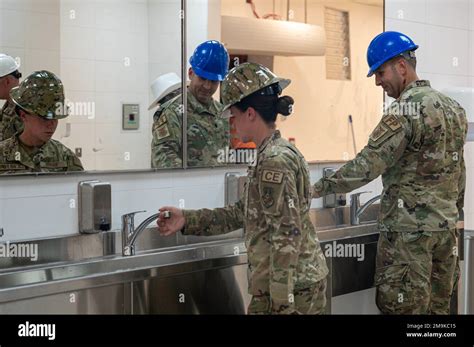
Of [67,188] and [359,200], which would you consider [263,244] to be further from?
[359,200]

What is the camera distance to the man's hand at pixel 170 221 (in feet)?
8.59

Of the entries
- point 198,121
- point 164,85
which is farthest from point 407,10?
point 164,85

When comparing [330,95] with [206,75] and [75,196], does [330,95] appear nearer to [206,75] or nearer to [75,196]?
[206,75]

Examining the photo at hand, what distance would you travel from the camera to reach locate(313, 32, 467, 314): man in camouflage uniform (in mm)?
3033

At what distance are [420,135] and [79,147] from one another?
4.54 feet

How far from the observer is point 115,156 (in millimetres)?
2926

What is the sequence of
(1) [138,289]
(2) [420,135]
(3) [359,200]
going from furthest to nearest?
(3) [359,200] < (2) [420,135] < (1) [138,289]

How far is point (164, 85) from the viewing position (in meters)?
3.09

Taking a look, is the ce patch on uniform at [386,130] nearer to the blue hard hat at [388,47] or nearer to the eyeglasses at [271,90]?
the blue hard hat at [388,47]

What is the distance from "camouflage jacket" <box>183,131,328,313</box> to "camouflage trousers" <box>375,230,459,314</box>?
0.73 meters

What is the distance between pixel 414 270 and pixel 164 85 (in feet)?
4.24

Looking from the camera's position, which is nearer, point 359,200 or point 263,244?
point 263,244
